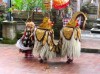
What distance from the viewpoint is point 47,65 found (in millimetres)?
8570

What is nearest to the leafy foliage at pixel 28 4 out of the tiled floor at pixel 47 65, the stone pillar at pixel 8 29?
the stone pillar at pixel 8 29

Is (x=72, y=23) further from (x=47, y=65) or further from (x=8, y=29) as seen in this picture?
(x=8, y=29)

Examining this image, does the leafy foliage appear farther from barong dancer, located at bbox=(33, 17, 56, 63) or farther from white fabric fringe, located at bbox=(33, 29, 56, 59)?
white fabric fringe, located at bbox=(33, 29, 56, 59)

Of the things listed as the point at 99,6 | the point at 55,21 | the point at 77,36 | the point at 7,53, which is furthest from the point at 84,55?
the point at 99,6

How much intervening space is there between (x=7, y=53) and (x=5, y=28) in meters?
2.07

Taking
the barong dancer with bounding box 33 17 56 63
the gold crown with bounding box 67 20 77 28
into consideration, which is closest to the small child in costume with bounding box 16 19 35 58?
the barong dancer with bounding box 33 17 56 63

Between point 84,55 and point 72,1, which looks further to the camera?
point 72,1

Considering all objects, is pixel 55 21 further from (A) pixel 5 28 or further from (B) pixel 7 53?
(B) pixel 7 53

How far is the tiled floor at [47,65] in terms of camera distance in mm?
7898

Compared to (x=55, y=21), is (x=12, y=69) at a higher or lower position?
lower

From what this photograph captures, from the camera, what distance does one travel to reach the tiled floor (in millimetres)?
7898

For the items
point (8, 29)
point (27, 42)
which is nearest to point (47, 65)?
point (27, 42)

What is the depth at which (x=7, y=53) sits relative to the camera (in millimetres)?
10305

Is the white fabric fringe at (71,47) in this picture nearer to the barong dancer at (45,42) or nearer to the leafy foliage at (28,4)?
the barong dancer at (45,42)
